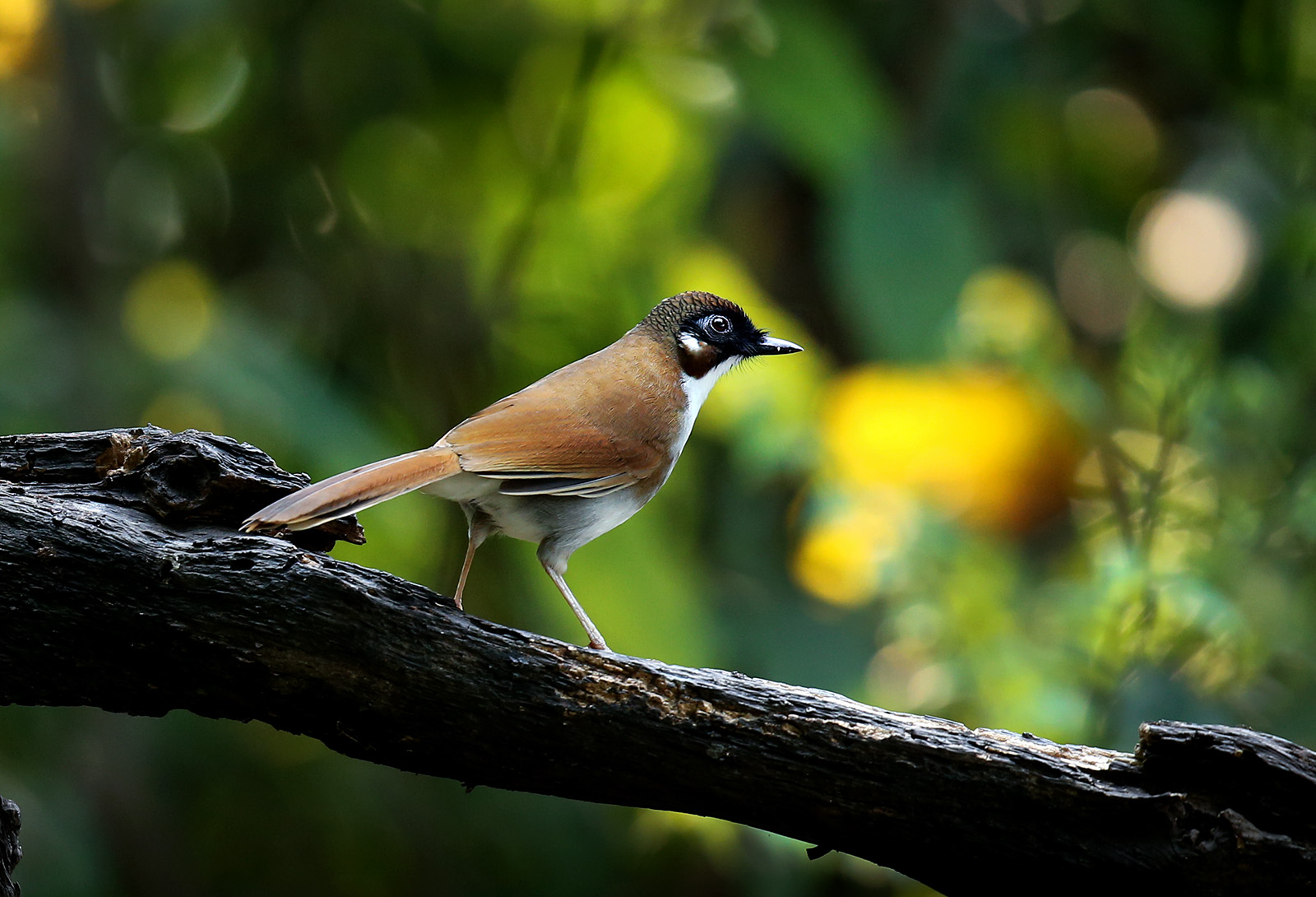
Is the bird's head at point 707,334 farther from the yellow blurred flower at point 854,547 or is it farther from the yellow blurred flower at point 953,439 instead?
the yellow blurred flower at point 953,439

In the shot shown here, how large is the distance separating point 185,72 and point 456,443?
366 centimetres

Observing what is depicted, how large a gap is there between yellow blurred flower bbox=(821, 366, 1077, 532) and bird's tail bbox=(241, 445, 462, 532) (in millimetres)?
2604

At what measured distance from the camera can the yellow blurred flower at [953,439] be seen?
5242 millimetres

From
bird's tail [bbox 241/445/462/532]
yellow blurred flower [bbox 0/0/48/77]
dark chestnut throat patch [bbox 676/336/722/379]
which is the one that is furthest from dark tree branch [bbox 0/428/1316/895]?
yellow blurred flower [bbox 0/0/48/77]

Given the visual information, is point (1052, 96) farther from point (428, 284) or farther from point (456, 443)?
point (456, 443)

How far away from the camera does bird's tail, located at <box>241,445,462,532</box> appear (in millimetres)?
2342

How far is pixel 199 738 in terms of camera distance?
587cm

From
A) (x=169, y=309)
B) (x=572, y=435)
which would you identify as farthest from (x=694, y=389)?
(x=169, y=309)

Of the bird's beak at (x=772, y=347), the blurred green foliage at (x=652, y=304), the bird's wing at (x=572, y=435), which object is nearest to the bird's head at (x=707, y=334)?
the bird's beak at (x=772, y=347)

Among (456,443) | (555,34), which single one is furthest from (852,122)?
(456,443)

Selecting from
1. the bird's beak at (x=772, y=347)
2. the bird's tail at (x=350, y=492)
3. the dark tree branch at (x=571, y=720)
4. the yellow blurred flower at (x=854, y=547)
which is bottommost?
the dark tree branch at (x=571, y=720)

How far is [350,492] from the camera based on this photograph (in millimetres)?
2424

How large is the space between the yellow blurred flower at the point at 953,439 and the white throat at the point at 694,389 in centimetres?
149

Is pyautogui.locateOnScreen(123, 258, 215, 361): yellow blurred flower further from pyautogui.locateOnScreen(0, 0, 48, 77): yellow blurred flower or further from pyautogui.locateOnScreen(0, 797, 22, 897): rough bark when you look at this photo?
pyautogui.locateOnScreen(0, 797, 22, 897): rough bark
